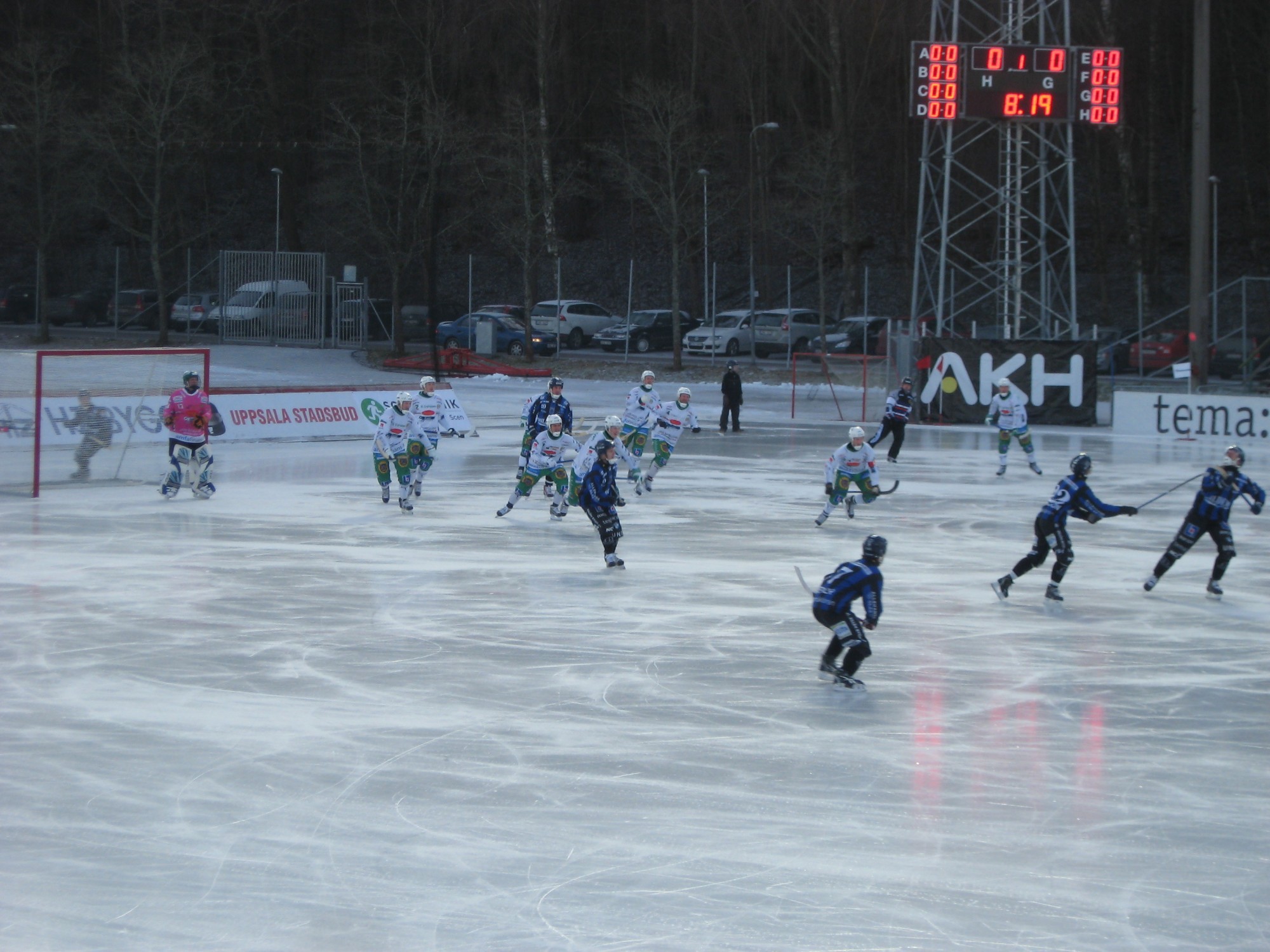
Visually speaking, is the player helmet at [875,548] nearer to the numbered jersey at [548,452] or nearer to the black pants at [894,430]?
the numbered jersey at [548,452]

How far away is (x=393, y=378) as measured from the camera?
40.4 m

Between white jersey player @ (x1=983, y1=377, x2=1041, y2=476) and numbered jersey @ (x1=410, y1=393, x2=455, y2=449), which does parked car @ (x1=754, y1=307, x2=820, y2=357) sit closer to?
white jersey player @ (x1=983, y1=377, x2=1041, y2=476)

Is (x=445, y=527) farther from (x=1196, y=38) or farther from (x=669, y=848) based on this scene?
(x=1196, y=38)

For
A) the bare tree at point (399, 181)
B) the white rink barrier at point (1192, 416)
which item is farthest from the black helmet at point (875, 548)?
the bare tree at point (399, 181)

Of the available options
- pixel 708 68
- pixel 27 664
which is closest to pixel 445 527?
pixel 27 664

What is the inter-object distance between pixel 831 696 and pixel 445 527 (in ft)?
26.8

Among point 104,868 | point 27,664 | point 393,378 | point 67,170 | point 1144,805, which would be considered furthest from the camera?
point 67,170

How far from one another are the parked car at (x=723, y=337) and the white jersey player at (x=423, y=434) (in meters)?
25.7

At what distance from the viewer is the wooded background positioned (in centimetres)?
4784

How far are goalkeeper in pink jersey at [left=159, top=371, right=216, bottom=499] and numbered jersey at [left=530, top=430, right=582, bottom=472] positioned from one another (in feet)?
15.5

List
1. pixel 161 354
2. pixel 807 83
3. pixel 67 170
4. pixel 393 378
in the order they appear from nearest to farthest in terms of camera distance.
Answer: pixel 161 354, pixel 393 378, pixel 67 170, pixel 807 83

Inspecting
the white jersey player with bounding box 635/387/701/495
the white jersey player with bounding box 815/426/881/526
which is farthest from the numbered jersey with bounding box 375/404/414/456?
the white jersey player with bounding box 815/426/881/526

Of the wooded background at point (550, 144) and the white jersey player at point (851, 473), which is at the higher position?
the wooded background at point (550, 144)

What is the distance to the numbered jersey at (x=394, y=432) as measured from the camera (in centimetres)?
1802
